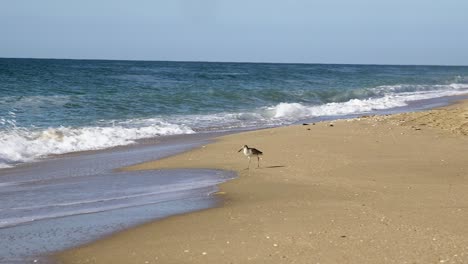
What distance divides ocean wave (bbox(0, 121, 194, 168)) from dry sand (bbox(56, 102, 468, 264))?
2.73m

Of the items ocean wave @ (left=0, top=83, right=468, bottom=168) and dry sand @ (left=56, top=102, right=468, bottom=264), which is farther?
ocean wave @ (left=0, top=83, right=468, bottom=168)

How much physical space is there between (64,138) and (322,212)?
878 centimetres

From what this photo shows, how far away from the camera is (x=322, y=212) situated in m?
7.18

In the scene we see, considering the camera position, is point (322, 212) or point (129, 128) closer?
point (322, 212)

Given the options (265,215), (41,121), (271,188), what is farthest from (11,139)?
(265,215)

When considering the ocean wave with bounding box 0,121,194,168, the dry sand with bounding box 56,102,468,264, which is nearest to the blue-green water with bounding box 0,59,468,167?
the ocean wave with bounding box 0,121,194,168

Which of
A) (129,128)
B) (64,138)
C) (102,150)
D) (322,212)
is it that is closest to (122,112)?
(129,128)

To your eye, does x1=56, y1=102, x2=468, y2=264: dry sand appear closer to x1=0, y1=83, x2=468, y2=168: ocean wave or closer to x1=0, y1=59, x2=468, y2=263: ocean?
x1=0, y1=59, x2=468, y2=263: ocean

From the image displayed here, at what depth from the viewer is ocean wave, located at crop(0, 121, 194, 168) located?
1266 centimetres

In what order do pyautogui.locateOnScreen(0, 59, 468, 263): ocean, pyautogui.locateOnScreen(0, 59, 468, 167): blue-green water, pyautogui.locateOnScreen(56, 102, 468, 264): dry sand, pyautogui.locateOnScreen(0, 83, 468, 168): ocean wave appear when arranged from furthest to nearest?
pyautogui.locateOnScreen(0, 59, 468, 167): blue-green water
pyautogui.locateOnScreen(0, 83, 468, 168): ocean wave
pyautogui.locateOnScreen(0, 59, 468, 263): ocean
pyautogui.locateOnScreen(56, 102, 468, 264): dry sand

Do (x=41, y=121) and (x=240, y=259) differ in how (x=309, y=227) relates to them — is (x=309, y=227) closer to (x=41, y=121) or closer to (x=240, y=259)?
(x=240, y=259)

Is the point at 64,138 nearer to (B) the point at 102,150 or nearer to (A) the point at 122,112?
(B) the point at 102,150

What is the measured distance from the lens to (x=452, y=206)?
7320mm

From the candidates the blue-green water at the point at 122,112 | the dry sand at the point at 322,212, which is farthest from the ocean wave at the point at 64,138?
the dry sand at the point at 322,212
